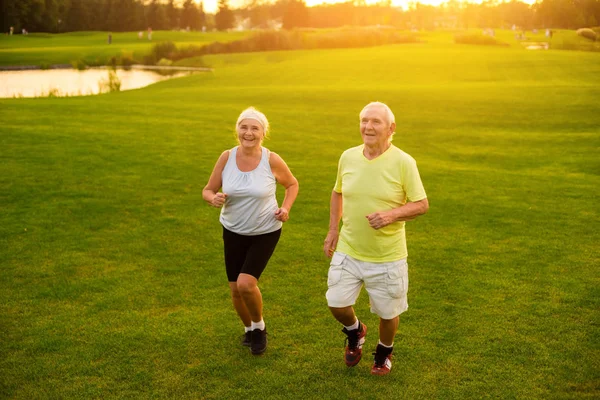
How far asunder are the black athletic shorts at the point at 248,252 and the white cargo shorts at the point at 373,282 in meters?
0.74

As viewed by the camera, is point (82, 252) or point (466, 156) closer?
point (82, 252)

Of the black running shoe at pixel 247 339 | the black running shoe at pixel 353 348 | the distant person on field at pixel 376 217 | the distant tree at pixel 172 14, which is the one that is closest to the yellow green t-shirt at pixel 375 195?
the distant person on field at pixel 376 217

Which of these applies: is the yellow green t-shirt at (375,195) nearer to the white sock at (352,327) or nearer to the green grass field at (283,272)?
the white sock at (352,327)

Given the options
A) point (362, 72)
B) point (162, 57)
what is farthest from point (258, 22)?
point (362, 72)

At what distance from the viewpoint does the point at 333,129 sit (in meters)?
19.7

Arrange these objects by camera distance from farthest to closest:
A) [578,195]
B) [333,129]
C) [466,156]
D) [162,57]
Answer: [162,57] → [333,129] → [466,156] → [578,195]

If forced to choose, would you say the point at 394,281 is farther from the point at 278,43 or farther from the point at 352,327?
the point at 278,43

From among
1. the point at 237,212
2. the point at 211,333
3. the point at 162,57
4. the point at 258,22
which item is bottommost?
the point at 211,333

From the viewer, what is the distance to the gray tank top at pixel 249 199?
5.29 metres

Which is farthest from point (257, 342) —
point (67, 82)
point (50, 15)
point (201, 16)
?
point (201, 16)

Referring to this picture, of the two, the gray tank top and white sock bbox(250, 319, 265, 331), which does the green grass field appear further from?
the gray tank top

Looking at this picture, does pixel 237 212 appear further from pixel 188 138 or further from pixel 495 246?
pixel 188 138

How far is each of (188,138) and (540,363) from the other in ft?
44.3

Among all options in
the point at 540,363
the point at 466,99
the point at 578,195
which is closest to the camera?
the point at 540,363
